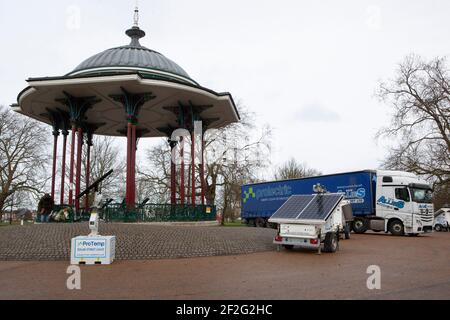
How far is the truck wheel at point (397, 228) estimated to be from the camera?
22.2 m

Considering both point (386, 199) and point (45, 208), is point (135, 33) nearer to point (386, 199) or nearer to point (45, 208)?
point (45, 208)

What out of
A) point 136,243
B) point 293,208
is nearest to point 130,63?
point 136,243

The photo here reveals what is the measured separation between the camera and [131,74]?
17953mm

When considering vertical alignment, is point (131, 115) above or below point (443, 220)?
above

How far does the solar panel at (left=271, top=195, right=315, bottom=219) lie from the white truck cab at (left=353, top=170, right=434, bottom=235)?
33.1 feet

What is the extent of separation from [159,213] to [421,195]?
15064 millimetres

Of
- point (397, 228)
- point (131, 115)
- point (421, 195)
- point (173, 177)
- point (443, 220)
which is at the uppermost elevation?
point (131, 115)

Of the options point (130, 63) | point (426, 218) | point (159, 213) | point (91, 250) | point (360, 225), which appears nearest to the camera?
point (91, 250)

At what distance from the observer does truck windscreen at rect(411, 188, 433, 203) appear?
21812 mm

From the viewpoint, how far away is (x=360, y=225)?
24.4 meters

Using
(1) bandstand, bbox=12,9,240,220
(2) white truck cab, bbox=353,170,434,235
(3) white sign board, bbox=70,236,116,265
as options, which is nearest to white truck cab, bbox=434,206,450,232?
(2) white truck cab, bbox=353,170,434,235

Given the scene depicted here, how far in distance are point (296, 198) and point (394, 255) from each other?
158 inches
